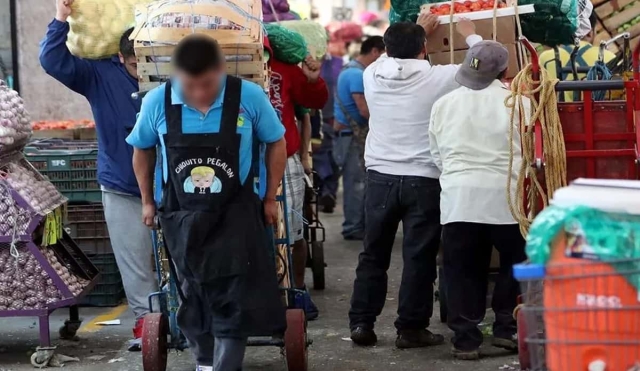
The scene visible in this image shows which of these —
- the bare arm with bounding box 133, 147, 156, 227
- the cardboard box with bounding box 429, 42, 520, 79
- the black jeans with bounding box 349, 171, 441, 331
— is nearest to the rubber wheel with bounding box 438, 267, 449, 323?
the black jeans with bounding box 349, 171, 441, 331

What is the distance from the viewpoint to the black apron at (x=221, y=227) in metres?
5.65

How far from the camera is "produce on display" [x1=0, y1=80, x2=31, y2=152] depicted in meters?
7.06

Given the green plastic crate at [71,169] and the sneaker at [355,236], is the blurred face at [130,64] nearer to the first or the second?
the green plastic crate at [71,169]

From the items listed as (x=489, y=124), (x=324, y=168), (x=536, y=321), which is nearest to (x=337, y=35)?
(x=324, y=168)

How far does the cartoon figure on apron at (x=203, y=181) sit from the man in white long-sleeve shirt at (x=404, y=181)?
1.81 metres

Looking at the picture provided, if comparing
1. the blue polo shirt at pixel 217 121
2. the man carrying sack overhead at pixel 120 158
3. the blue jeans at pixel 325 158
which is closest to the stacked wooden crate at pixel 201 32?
the blue polo shirt at pixel 217 121

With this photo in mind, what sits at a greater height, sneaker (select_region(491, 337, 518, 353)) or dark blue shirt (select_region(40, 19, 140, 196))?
dark blue shirt (select_region(40, 19, 140, 196))

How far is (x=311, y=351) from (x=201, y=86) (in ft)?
8.20

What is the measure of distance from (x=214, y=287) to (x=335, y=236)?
716 cm

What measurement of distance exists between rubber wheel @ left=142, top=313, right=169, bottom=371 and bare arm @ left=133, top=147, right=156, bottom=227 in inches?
24.1

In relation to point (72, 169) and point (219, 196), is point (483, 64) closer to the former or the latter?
point (219, 196)

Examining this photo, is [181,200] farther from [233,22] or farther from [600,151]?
[600,151]

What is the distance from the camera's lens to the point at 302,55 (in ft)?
25.5

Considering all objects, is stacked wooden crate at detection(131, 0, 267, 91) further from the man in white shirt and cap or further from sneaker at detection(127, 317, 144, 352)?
sneaker at detection(127, 317, 144, 352)
